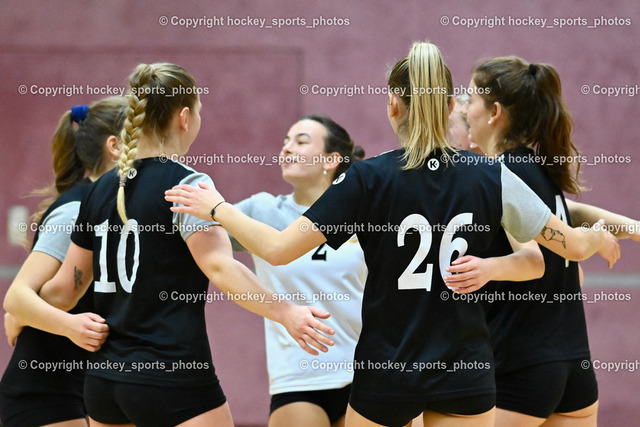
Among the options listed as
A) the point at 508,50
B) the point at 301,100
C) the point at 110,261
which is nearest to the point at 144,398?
the point at 110,261

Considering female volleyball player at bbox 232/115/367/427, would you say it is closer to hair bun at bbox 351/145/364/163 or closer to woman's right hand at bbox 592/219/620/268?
hair bun at bbox 351/145/364/163

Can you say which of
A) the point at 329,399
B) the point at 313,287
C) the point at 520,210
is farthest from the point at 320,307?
the point at 520,210

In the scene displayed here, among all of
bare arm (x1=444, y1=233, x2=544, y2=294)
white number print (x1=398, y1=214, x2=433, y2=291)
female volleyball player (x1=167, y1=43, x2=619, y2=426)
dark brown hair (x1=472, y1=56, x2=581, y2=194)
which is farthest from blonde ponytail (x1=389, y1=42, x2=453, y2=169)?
dark brown hair (x1=472, y1=56, x2=581, y2=194)

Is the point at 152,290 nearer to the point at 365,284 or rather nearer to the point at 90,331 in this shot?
the point at 90,331

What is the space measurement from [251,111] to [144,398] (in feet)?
12.1

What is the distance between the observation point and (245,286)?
2.14m

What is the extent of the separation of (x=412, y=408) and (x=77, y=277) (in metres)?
1.16

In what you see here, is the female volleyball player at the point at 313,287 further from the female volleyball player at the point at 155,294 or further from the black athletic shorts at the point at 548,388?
the female volleyball player at the point at 155,294

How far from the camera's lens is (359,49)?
536 cm

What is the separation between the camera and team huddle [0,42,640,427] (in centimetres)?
203

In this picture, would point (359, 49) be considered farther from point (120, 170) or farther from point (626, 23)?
point (120, 170)

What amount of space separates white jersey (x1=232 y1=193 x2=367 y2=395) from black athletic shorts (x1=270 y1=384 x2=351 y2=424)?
0.03m

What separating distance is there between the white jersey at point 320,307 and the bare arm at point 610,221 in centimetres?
93

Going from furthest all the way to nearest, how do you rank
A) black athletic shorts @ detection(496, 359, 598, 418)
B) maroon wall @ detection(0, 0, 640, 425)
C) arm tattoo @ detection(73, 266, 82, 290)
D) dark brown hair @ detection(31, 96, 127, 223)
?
1. maroon wall @ detection(0, 0, 640, 425)
2. dark brown hair @ detection(31, 96, 127, 223)
3. black athletic shorts @ detection(496, 359, 598, 418)
4. arm tattoo @ detection(73, 266, 82, 290)
